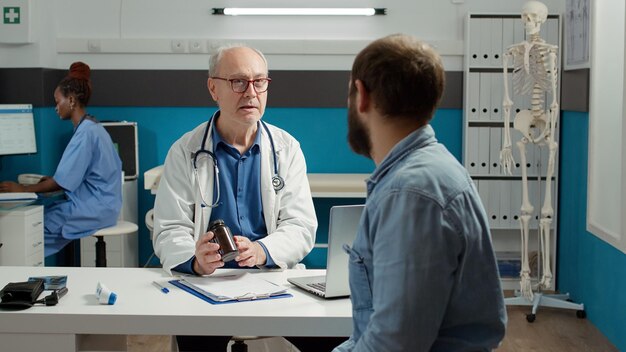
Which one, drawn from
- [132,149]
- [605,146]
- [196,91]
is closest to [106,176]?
[132,149]

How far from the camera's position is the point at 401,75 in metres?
1.48

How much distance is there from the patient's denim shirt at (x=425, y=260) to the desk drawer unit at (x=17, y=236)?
3253mm

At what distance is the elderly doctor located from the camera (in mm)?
2756

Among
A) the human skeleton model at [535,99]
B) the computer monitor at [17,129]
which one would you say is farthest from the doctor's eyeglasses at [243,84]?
the computer monitor at [17,129]

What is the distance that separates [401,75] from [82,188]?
361 centimetres

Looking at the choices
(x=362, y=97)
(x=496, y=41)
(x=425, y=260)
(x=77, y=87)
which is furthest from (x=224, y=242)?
(x=496, y=41)

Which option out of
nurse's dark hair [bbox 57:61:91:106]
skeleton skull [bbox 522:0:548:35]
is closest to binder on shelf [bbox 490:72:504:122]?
skeleton skull [bbox 522:0:548:35]

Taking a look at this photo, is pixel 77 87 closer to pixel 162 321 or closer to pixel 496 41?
pixel 496 41

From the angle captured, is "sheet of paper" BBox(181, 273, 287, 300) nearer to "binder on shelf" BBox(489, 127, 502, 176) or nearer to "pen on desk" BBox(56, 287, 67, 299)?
"pen on desk" BBox(56, 287, 67, 299)

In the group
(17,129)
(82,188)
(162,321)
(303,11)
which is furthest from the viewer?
(303,11)

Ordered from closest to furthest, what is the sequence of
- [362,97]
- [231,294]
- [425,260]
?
[425,260], [362,97], [231,294]

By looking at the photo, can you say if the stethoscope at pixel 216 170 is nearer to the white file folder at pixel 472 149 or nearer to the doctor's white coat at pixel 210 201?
the doctor's white coat at pixel 210 201

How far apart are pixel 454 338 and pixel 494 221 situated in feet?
13.3

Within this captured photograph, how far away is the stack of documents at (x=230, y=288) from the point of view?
7.45 feet
